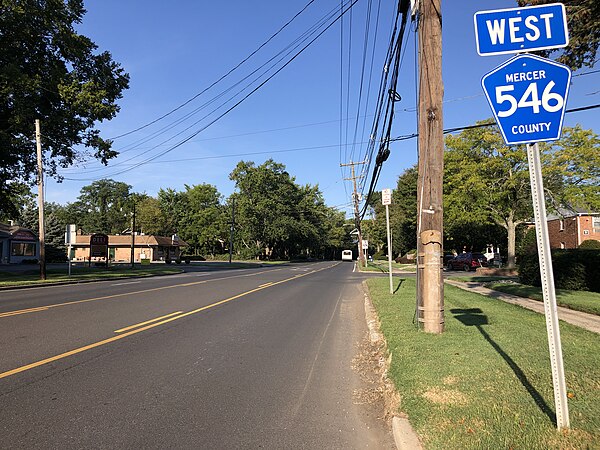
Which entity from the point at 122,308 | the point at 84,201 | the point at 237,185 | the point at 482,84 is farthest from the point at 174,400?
the point at 84,201

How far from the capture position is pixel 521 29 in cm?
381

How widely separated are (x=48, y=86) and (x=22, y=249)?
30529mm

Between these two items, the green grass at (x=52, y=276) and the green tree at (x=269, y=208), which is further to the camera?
the green tree at (x=269, y=208)

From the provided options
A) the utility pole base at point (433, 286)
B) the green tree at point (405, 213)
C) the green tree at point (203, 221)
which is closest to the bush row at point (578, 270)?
the utility pole base at point (433, 286)

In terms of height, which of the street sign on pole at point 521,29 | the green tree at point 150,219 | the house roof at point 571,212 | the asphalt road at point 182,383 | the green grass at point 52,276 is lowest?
the asphalt road at point 182,383

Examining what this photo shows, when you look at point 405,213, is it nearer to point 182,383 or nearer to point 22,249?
point 22,249

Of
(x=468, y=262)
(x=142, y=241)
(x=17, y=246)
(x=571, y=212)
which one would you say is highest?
(x=571, y=212)

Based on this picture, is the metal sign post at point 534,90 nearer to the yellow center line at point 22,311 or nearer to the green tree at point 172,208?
the yellow center line at point 22,311

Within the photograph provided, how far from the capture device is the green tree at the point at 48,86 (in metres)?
22.1

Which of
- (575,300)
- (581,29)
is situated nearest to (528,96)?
(581,29)

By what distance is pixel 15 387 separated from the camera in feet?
16.5

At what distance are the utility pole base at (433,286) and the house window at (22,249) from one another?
50338mm

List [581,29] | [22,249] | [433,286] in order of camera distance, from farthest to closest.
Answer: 1. [22,249]
2. [581,29]
3. [433,286]

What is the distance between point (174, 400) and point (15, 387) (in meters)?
1.98
